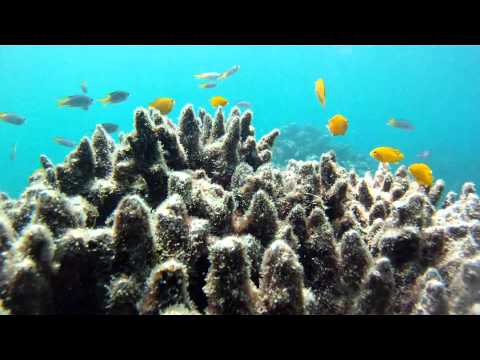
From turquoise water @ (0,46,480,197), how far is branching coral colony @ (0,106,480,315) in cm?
9958

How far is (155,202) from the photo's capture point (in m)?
3.05

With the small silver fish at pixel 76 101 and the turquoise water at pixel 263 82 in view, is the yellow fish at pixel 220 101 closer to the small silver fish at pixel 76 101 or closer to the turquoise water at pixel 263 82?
the small silver fish at pixel 76 101

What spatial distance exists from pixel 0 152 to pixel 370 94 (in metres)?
164

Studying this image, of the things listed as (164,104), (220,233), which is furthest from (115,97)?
(220,233)

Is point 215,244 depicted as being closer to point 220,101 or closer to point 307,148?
point 220,101

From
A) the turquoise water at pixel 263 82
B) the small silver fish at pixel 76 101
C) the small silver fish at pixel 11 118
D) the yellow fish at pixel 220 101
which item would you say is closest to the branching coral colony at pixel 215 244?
the yellow fish at pixel 220 101

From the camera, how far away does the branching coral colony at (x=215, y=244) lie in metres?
1.71

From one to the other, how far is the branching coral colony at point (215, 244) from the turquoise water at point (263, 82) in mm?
99580

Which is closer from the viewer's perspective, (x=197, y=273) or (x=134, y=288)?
(x=134, y=288)

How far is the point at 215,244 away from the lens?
1736 mm

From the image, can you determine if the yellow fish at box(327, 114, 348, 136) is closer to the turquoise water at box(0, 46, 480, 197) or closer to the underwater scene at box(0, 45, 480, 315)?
the underwater scene at box(0, 45, 480, 315)
